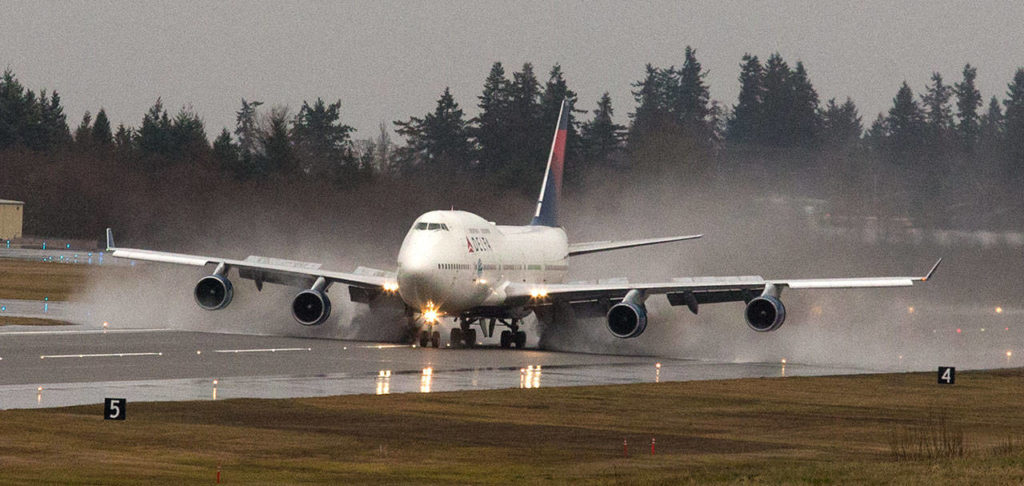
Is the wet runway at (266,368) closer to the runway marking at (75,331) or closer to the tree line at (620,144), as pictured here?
the runway marking at (75,331)

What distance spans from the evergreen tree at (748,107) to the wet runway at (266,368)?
108 meters

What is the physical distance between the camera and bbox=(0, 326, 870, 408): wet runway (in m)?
35.8

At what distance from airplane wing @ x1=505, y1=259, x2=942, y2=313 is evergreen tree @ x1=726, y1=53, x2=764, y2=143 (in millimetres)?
101057

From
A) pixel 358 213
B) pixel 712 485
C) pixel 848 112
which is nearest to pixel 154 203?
pixel 358 213

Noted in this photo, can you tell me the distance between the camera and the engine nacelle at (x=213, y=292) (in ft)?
186

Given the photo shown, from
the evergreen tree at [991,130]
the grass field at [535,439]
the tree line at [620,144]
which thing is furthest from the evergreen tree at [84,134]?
the grass field at [535,439]

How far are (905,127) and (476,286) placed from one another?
Result: 84041 mm

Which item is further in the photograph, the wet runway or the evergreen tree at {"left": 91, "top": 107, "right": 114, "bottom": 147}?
the evergreen tree at {"left": 91, "top": 107, "right": 114, "bottom": 147}

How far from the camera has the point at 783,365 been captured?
50.3m

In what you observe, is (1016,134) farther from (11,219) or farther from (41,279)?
(11,219)

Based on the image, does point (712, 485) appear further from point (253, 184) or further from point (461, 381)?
point (253, 184)

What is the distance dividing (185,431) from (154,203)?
301 ft

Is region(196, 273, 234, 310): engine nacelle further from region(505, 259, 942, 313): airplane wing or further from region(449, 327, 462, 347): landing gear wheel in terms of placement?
Result: region(505, 259, 942, 313): airplane wing

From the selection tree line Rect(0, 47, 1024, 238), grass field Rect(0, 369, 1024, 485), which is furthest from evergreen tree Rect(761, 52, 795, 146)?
grass field Rect(0, 369, 1024, 485)
